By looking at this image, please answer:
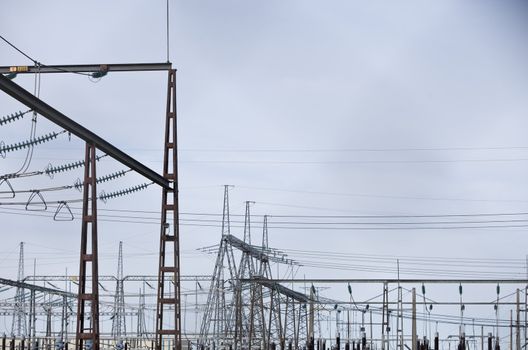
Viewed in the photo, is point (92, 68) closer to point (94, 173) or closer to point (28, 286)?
point (94, 173)

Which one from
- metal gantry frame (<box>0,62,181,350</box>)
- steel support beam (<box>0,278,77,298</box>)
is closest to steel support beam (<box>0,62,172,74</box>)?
metal gantry frame (<box>0,62,181,350</box>)

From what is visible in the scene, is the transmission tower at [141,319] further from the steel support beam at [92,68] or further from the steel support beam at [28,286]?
the steel support beam at [92,68]

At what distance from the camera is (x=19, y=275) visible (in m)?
62.4

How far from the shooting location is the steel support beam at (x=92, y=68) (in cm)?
2264

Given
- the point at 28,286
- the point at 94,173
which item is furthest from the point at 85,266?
the point at 28,286

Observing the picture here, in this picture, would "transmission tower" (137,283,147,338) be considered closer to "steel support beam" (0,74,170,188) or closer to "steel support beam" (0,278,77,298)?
"steel support beam" (0,278,77,298)

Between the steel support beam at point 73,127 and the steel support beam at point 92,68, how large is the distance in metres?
2.54

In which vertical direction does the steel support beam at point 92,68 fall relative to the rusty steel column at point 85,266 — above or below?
above

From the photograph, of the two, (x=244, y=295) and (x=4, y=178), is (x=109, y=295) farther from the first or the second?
(x=4, y=178)

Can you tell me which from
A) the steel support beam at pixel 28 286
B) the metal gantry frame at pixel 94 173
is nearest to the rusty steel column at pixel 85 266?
the metal gantry frame at pixel 94 173

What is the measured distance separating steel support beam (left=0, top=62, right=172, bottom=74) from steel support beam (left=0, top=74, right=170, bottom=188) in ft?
8.35

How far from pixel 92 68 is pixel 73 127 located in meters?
5.11

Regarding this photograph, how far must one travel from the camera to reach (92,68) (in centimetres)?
2389

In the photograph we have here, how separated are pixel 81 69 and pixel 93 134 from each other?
4115 millimetres
